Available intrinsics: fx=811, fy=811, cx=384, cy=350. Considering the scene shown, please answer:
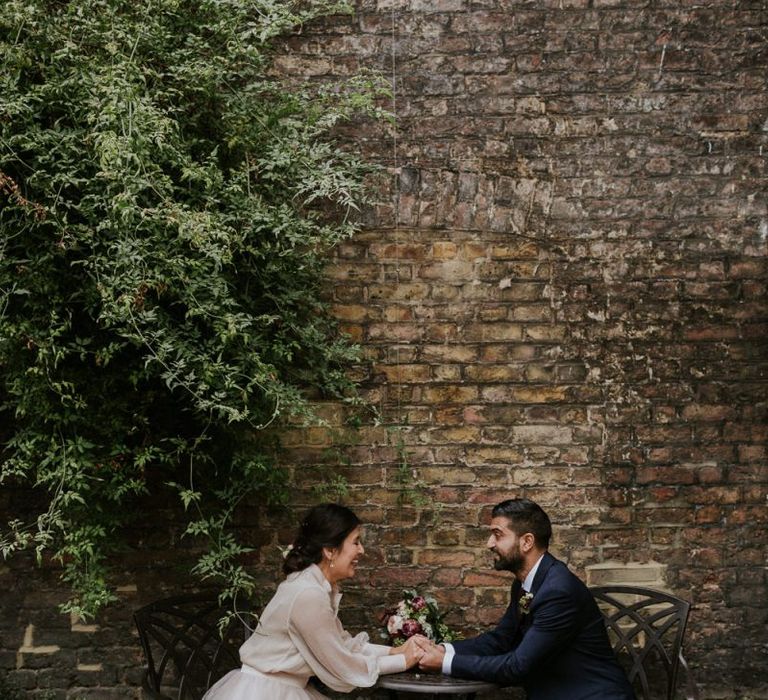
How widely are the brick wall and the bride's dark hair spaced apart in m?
0.56

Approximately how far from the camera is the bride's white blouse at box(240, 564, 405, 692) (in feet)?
11.1

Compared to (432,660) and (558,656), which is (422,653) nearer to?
(432,660)

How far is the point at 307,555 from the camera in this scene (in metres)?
3.57

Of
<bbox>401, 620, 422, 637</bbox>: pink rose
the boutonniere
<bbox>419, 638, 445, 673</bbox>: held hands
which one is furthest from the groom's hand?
the boutonniere

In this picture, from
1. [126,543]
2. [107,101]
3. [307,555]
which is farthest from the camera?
[126,543]

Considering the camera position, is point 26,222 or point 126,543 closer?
point 26,222

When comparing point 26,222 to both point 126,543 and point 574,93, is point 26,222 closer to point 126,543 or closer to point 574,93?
point 126,543

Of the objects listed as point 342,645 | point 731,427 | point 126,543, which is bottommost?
point 342,645

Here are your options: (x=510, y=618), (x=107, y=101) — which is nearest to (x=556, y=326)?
(x=510, y=618)

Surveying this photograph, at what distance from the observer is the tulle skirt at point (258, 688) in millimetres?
3363

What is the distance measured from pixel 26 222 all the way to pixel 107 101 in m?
0.59

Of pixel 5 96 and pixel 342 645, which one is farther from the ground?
pixel 5 96

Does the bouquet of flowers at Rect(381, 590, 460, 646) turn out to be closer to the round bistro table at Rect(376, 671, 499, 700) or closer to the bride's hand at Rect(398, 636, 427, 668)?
the bride's hand at Rect(398, 636, 427, 668)

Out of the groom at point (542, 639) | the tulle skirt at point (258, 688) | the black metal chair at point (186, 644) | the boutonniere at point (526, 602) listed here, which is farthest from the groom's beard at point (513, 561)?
the black metal chair at point (186, 644)
